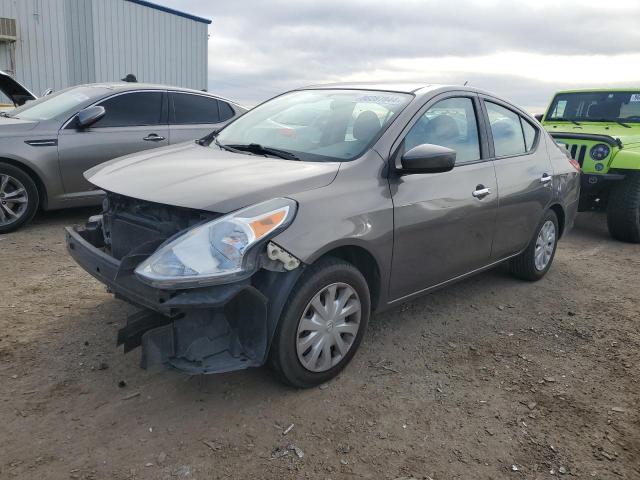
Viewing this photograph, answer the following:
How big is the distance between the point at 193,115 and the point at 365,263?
167 inches

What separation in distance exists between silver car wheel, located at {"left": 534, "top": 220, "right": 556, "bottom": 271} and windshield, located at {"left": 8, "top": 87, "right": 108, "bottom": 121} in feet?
15.7

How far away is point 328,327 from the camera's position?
9.54 feet

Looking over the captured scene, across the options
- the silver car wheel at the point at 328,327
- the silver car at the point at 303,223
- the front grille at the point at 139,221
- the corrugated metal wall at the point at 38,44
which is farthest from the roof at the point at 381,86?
the corrugated metal wall at the point at 38,44

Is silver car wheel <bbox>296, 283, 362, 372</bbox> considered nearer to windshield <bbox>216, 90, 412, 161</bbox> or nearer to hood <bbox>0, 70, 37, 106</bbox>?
windshield <bbox>216, 90, 412, 161</bbox>

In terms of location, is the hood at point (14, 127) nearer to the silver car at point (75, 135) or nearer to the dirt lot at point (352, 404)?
the silver car at point (75, 135)

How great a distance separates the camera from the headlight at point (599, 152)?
6.71 meters

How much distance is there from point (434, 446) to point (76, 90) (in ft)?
18.5

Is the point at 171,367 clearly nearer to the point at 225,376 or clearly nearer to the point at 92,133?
the point at 225,376

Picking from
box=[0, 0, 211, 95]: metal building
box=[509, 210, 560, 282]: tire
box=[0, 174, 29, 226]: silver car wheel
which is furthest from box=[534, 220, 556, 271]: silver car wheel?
box=[0, 0, 211, 95]: metal building

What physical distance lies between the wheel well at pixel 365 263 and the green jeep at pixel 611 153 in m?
4.75

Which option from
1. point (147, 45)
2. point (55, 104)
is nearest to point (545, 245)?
point (55, 104)

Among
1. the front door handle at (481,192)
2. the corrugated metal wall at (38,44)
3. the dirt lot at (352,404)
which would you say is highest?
the corrugated metal wall at (38,44)

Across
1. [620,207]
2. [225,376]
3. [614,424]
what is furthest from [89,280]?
[620,207]

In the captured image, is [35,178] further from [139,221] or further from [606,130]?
[606,130]
